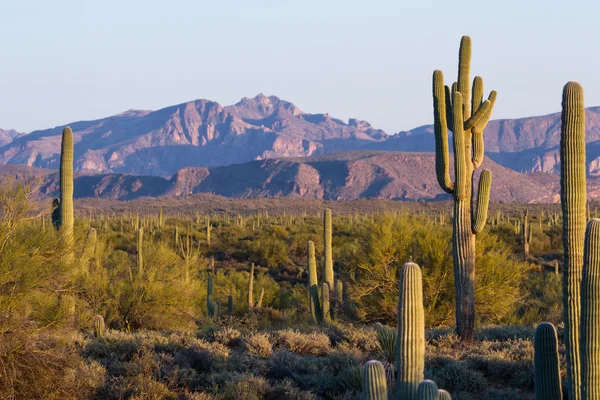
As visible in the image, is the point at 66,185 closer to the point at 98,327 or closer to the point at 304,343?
the point at 98,327

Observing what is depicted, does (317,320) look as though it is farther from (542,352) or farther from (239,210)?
(239,210)

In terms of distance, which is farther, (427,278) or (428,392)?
(427,278)

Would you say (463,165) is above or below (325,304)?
above

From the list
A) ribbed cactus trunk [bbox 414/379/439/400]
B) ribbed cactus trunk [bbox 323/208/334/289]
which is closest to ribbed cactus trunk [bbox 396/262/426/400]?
ribbed cactus trunk [bbox 414/379/439/400]

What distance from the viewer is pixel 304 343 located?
503 inches

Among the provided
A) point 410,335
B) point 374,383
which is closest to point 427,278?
point 410,335

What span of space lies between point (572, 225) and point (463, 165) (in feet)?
18.9

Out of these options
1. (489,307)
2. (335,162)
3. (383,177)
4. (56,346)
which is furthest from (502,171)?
(56,346)

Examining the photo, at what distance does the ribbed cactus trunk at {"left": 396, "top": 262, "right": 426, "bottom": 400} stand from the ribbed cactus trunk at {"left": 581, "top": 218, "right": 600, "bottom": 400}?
4.82 feet

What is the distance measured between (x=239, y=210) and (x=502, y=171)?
6396 centimetres

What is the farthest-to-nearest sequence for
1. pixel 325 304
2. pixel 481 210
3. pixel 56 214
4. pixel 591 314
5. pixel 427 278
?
pixel 325 304, pixel 427 278, pixel 56 214, pixel 481 210, pixel 591 314

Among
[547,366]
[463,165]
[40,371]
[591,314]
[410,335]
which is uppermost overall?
[463,165]

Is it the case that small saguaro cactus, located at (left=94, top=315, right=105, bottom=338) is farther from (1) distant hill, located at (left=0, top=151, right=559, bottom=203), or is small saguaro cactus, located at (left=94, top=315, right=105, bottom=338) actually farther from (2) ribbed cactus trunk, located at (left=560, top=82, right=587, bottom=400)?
(1) distant hill, located at (left=0, top=151, right=559, bottom=203)

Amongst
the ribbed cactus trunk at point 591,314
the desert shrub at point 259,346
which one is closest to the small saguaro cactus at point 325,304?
the desert shrub at point 259,346
